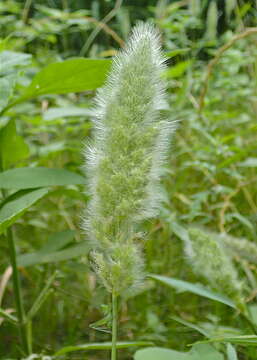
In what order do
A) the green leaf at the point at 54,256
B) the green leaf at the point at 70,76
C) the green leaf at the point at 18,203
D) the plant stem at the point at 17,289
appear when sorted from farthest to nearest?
the green leaf at the point at 54,256, the plant stem at the point at 17,289, the green leaf at the point at 70,76, the green leaf at the point at 18,203

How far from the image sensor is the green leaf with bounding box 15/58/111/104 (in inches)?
41.6

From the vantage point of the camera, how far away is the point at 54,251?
4.53 feet

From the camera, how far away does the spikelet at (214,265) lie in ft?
3.21

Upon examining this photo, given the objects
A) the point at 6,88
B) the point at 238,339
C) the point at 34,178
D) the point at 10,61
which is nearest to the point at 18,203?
the point at 34,178

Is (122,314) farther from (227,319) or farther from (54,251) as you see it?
(54,251)

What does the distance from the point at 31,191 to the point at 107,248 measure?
401mm

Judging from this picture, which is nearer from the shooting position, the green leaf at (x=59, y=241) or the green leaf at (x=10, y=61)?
the green leaf at (x=10, y=61)

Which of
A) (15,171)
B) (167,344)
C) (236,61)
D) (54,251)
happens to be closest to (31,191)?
(15,171)

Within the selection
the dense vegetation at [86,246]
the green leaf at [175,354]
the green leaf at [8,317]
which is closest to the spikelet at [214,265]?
the dense vegetation at [86,246]

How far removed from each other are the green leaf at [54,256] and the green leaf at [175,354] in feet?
1.63

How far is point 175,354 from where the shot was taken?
0.85m

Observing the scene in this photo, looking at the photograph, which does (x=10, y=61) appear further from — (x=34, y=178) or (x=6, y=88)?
(x=34, y=178)

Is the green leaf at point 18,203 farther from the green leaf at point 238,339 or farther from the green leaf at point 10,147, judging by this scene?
the green leaf at point 238,339

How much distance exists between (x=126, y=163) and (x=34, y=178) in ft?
1.28
